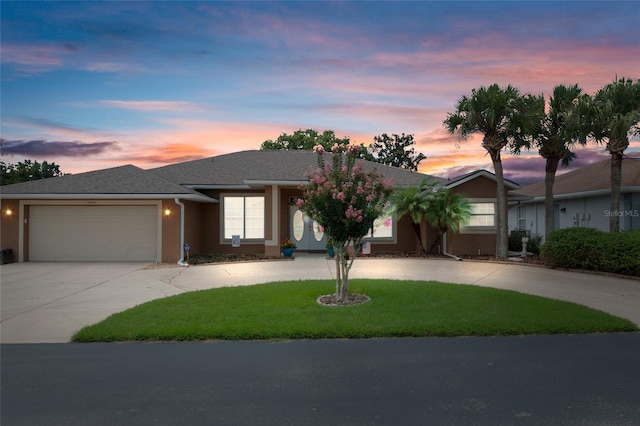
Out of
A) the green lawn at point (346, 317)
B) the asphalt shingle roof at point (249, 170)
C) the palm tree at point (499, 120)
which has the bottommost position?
the green lawn at point (346, 317)

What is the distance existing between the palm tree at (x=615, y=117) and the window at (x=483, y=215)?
433 centimetres

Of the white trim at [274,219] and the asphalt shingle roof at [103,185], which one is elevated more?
the asphalt shingle roof at [103,185]

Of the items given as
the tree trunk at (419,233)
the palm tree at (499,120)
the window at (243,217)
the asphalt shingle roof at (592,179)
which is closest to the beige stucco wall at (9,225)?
the window at (243,217)

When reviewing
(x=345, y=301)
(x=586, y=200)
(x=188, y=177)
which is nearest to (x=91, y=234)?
(x=188, y=177)

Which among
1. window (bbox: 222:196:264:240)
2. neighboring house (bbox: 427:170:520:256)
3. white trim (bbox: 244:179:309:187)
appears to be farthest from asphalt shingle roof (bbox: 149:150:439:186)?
neighboring house (bbox: 427:170:520:256)

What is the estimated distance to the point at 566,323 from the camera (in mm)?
6953

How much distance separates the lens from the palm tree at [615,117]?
45.7 feet

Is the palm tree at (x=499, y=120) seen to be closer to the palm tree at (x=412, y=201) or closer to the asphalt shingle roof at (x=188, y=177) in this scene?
the palm tree at (x=412, y=201)

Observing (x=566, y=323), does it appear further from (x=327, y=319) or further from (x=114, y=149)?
(x=114, y=149)

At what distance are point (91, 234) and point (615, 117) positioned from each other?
18.3m

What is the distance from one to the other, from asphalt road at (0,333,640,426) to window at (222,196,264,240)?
40.2 ft

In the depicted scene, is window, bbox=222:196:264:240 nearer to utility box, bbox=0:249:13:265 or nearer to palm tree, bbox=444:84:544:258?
utility box, bbox=0:249:13:265

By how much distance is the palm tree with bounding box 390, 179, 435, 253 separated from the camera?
16.6 metres

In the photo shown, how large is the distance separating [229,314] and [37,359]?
112 inches
